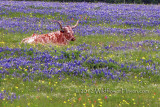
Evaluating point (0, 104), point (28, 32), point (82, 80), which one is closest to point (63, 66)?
point (82, 80)

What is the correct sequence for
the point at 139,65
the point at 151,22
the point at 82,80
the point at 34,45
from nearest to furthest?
the point at 82,80
the point at 139,65
the point at 34,45
the point at 151,22

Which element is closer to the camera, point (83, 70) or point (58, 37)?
point (83, 70)

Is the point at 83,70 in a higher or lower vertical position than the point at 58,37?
lower

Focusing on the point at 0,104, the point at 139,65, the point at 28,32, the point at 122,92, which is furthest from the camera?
the point at 28,32

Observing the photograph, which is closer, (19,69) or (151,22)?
(19,69)

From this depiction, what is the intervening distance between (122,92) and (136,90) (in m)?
0.55

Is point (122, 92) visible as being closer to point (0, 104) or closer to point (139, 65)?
point (139, 65)

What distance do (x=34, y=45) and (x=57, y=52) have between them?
1.76 meters

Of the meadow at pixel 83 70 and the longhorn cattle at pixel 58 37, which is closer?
the meadow at pixel 83 70

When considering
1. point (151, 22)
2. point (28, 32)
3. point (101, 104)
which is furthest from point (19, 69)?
point (151, 22)

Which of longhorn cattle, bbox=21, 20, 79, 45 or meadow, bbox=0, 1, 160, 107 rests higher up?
longhorn cattle, bbox=21, 20, 79, 45

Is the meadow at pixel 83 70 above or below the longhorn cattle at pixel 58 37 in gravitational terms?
below

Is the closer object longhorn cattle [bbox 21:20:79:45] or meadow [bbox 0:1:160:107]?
meadow [bbox 0:1:160:107]

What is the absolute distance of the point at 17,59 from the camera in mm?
11469
